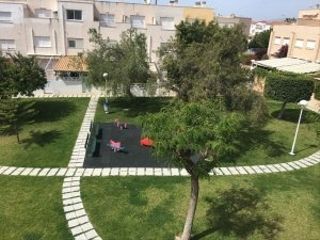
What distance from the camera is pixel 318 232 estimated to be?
13789 mm

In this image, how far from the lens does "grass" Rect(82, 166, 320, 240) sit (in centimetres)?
1348

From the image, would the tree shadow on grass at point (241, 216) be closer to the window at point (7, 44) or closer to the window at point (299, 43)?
the window at point (299, 43)

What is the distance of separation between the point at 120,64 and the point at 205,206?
15.6m

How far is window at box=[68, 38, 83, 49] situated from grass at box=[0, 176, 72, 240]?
26532mm

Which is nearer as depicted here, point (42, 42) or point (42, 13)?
point (42, 42)

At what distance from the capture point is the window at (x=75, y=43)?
40.1m

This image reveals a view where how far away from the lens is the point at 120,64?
26.8 m

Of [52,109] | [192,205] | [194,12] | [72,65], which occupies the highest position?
[194,12]

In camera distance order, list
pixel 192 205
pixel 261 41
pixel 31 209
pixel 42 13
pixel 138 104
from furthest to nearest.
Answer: pixel 261 41 < pixel 42 13 < pixel 138 104 < pixel 31 209 < pixel 192 205

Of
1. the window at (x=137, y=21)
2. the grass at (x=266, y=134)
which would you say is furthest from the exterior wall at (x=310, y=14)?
the window at (x=137, y=21)

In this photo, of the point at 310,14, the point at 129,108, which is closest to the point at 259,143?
the point at 129,108

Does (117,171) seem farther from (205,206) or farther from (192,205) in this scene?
(192,205)

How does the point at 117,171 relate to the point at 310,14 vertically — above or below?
below

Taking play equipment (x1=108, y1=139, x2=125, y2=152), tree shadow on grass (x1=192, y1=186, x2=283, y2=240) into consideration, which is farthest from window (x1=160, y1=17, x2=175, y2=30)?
tree shadow on grass (x1=192, y1=186, x2=283, y2=240)
